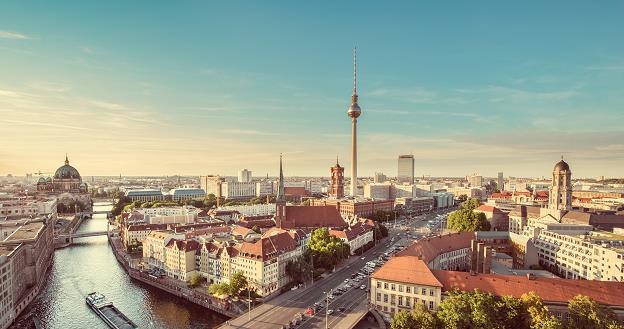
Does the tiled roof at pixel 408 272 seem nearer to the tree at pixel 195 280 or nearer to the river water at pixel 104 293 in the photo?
the river water at pixel 104 293

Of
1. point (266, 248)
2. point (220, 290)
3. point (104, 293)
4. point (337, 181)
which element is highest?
point (337, 181)

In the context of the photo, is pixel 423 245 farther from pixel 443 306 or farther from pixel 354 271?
pixel 443 306

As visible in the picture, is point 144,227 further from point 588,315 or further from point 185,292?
point 588,315

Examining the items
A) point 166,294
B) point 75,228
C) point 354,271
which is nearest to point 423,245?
point 354,271

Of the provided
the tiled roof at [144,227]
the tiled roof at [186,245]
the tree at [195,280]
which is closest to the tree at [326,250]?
the tree at [195,280]

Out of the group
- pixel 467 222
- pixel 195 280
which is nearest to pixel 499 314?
pixel 195 280
